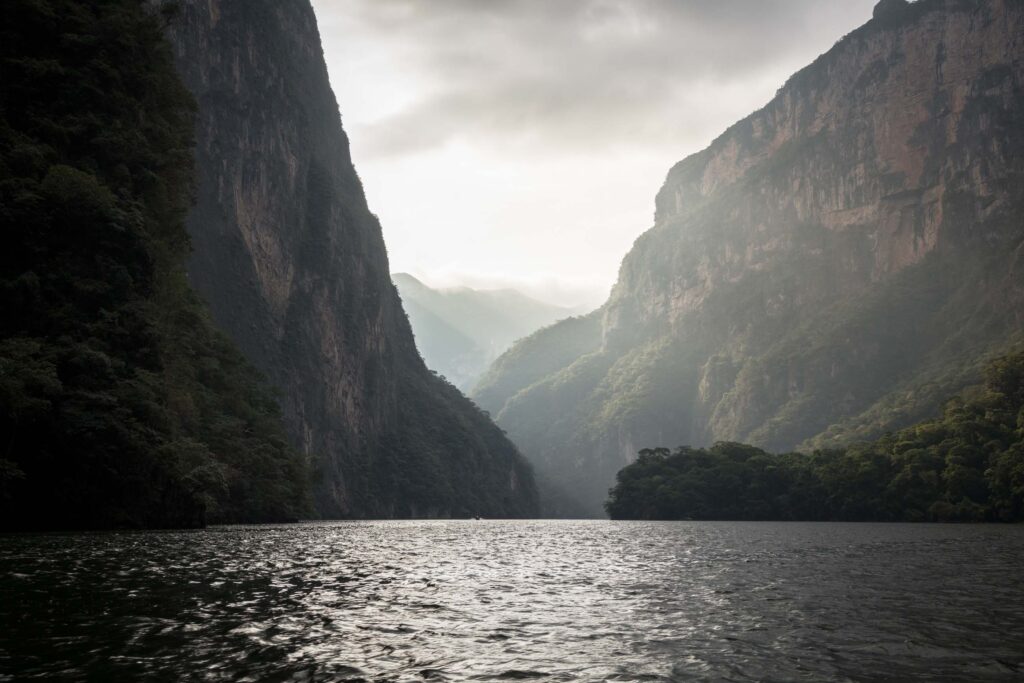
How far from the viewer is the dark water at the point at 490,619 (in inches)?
624

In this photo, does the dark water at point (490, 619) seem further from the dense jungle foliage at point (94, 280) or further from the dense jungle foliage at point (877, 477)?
the dense jungle foliage at point (877, 477)

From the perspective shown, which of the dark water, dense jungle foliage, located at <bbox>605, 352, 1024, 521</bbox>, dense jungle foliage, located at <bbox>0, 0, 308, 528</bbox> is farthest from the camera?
dense jungle foliage, located at <bbox>605, 352, 1024, 521</bbox>

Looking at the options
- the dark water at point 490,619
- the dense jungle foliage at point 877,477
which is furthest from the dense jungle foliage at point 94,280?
the dense jungle foliage at point 877,477

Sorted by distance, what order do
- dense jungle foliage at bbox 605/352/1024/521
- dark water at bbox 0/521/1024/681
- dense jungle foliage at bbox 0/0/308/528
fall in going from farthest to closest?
dense jungle foliage at bbox 605/352/1024/521, dense jungle foliage at bbox 0/0/308/528, dark water at bbox 0/521/1024/681

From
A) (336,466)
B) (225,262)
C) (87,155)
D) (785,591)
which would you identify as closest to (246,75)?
(225,262)

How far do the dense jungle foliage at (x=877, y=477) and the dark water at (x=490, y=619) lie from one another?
3237 inches

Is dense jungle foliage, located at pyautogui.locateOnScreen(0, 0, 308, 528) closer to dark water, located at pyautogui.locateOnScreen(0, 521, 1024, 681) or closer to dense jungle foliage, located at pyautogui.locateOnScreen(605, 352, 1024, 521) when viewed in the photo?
dark water, located at pyautogui.locateOnScreen(0, 521, 1024, 681)

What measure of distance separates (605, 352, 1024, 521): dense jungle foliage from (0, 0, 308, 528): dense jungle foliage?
94063 mm

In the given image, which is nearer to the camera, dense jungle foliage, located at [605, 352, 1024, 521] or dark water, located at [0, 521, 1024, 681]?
dark water, located at [0, 521, 1024, 681]

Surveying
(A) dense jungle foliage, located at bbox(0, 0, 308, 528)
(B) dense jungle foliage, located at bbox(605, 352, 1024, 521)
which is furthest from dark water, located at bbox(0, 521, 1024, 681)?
(B) dense jungle foliage, located at bbox(605, 352, 1024, 521)

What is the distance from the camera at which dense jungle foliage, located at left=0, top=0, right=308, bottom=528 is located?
174ft

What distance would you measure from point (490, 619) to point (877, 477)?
124548 millimetres

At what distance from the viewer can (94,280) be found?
62906 mm

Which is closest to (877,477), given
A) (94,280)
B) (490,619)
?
(94,280)
